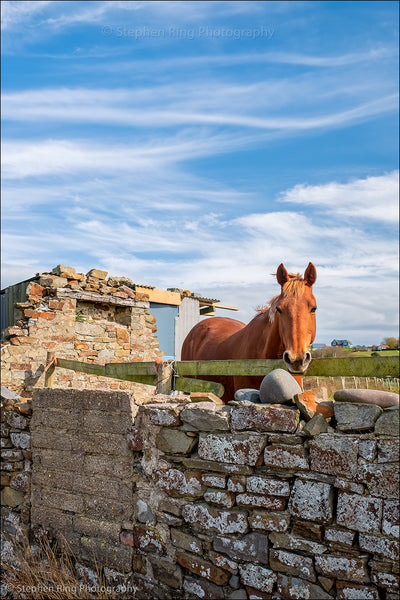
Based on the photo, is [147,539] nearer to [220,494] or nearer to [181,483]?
[181,483]

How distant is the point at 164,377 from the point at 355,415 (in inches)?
83.6

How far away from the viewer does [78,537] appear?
4238mm

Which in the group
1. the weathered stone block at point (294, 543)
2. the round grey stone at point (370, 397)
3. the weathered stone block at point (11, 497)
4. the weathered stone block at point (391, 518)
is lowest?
the weathered stone block at point (11, 497)

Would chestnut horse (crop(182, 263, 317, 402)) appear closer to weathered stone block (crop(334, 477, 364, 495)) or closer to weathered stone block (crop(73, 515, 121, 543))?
weathered stone block (crop(334, 477, 364, 495))

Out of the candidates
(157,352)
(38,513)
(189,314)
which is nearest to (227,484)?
(38,513)

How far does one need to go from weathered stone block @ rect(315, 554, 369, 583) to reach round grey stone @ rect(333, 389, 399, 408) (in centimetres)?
93

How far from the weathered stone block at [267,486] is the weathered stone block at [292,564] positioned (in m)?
0.38

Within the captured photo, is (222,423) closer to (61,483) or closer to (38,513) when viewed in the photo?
(61,483)

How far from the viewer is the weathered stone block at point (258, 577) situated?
314 cm

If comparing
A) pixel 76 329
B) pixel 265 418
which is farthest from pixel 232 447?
pixel 76 329

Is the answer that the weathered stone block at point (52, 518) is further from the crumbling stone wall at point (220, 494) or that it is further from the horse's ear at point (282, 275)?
the horse's ear at point (282, 275)

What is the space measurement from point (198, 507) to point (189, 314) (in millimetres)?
13444

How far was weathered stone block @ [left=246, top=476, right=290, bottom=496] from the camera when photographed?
10.2 feet

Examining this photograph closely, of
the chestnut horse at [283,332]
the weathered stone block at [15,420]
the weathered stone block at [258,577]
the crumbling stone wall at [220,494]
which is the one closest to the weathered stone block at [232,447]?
the crumbling stone wall at [220,494]
